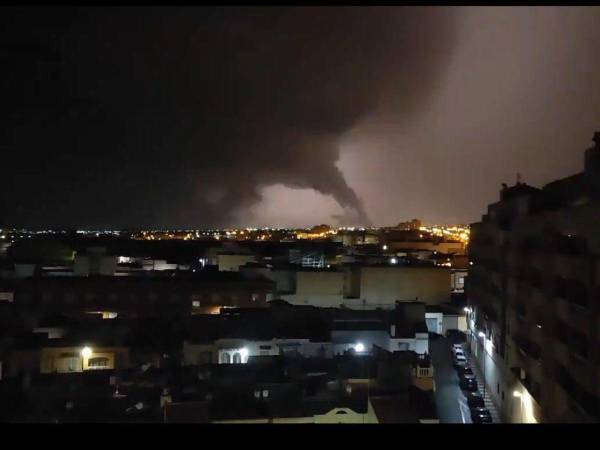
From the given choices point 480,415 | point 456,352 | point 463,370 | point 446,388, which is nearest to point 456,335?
point 456,352

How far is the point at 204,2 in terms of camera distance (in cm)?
117

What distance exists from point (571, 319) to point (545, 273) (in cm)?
82

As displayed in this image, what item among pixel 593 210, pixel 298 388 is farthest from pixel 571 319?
pixel 298 388

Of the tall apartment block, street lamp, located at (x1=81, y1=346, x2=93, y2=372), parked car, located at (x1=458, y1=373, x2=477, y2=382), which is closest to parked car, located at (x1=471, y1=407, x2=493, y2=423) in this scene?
the tall apartment block

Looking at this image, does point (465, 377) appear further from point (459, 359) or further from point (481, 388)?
point (459, 359)

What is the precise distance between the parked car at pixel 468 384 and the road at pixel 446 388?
55 millimetres

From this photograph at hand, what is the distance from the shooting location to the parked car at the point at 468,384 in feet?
20.2

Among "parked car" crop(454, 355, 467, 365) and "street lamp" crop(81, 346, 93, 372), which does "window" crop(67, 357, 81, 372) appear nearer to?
"street lamp" crop(81, 346, 93, 372)

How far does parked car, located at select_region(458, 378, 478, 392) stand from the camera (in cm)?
617

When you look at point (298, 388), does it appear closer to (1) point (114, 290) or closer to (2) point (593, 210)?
(2) point (593, 210)

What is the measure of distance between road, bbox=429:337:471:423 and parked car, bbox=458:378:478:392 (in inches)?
2.2

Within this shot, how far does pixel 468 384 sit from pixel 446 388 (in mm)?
292

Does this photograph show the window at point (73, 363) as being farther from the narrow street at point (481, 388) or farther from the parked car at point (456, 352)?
the parked car at point (456, 352)

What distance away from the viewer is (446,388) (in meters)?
6.15
